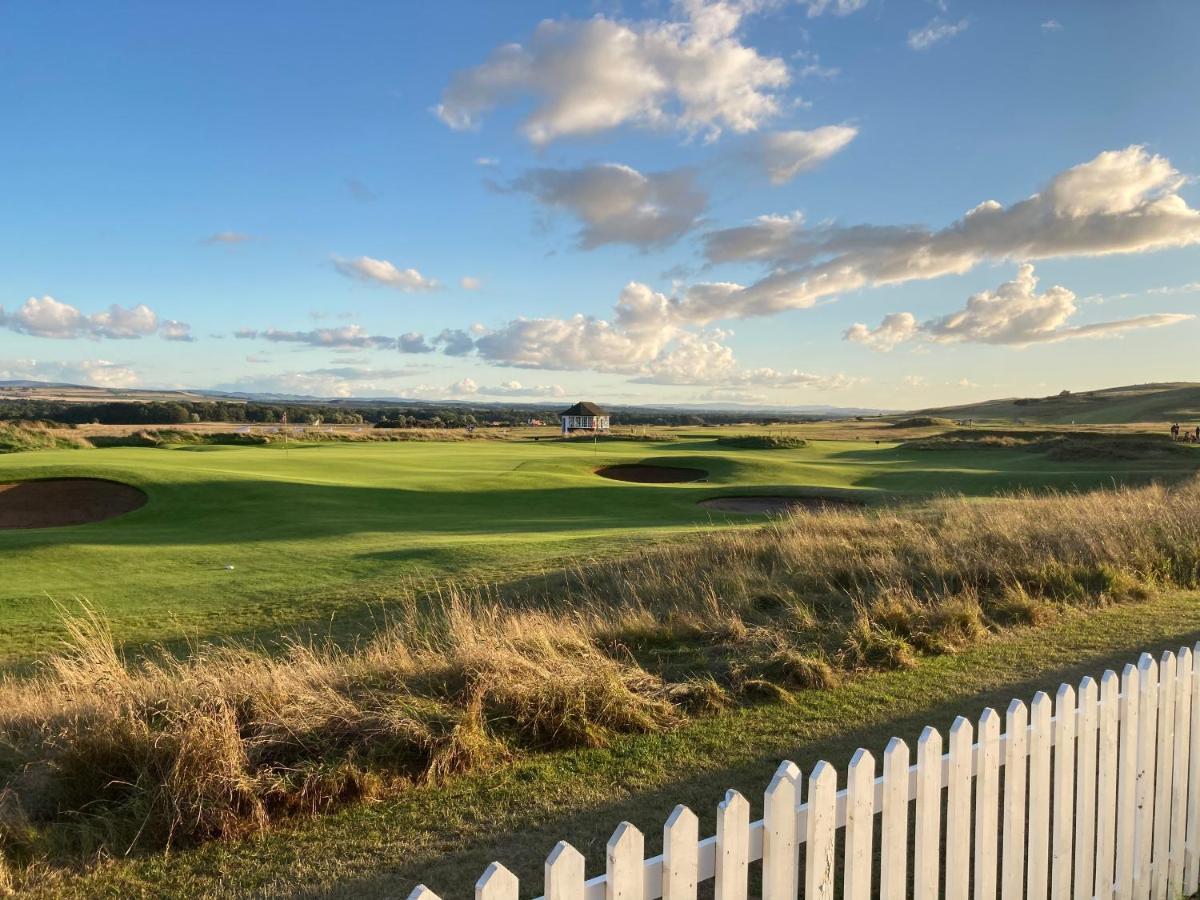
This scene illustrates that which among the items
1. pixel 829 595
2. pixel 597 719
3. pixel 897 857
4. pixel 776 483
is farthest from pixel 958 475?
pixel 897 857

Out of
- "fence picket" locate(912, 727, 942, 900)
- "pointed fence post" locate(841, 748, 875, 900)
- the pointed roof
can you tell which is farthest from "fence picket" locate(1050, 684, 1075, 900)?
the pointed roof

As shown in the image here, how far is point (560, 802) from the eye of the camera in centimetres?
511

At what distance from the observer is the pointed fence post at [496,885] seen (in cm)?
223

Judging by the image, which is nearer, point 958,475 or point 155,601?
point 155,601

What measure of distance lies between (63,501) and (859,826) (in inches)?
1150

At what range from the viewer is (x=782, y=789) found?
281 centimetres

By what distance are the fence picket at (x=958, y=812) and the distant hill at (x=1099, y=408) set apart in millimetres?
112590

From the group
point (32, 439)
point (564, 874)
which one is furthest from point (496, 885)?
point (32, 439)

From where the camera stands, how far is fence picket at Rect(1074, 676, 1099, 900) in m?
3.77

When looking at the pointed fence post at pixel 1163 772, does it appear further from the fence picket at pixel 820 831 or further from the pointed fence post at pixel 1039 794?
the fence picket at pixel 820 831

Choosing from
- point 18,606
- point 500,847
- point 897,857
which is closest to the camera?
point 897,857

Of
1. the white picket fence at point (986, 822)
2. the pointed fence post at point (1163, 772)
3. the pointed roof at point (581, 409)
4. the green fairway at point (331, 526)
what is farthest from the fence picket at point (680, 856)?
the pointed roof at point (581, 409)

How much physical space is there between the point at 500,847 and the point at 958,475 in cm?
3458

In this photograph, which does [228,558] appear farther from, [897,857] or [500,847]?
[897,857]
